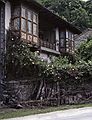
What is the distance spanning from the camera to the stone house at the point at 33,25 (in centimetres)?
2412

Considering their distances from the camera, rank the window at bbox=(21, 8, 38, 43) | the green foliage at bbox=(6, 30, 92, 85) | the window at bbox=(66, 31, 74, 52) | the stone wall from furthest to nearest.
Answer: the window at bbox=(66, 31, 74, 52), the window at bbox=(21, 8, 38, 43), the green foliage at bbox=(6, 30, 92, 85), the stone wall

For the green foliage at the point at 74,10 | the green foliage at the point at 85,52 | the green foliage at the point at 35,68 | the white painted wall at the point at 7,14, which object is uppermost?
the green foliage at the point at 74,10

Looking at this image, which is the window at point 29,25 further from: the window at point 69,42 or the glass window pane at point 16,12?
the window at point 69,42

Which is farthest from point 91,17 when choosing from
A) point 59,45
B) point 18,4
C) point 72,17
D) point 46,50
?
point 18,4

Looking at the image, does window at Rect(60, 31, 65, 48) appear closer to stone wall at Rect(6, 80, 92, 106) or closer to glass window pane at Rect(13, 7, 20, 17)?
glass window pane at Rect(13, 7, 20, 17)

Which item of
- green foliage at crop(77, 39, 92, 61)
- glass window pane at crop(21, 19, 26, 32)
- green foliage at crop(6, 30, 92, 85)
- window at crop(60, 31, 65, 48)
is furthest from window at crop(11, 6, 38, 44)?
green foliage at crop(77, 39, 92, 61)

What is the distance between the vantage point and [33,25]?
2661 centimetres

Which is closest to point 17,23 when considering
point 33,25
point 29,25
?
point 29,25

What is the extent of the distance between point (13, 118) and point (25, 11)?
38.7ft

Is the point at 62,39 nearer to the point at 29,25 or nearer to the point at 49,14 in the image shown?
the point at 49,14

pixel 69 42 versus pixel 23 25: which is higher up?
pixel 69 42

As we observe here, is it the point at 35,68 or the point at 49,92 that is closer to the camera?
the point at 49,92

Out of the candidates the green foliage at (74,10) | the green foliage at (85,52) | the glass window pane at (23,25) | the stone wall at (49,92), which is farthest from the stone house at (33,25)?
the green foliage at (74,10)

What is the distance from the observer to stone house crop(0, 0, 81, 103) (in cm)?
2412
